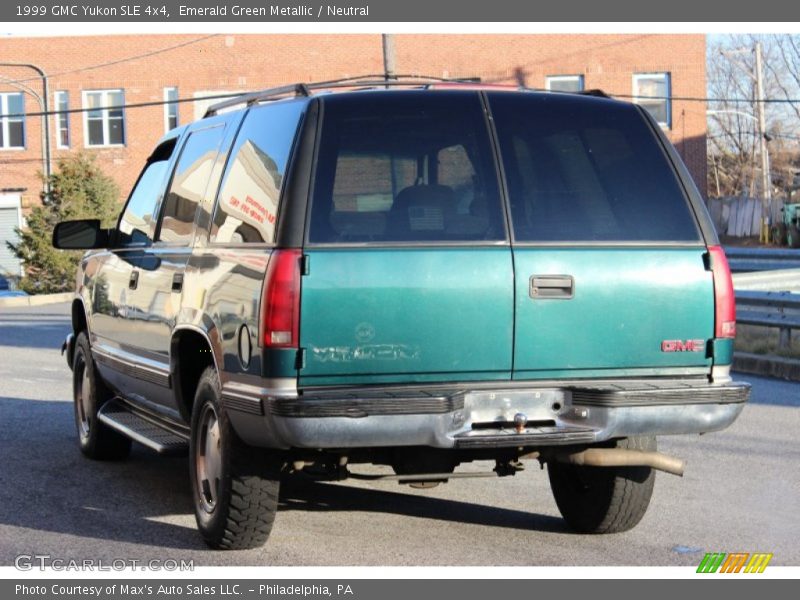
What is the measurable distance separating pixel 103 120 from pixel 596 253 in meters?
41.5

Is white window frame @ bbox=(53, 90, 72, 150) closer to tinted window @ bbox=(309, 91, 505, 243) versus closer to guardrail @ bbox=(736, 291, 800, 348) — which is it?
guardrail @ bbox=(736, 291, 800, 348)

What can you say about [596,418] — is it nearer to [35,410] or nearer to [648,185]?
[648,185]

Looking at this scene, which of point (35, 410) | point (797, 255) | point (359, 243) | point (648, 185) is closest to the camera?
point (359, 243)

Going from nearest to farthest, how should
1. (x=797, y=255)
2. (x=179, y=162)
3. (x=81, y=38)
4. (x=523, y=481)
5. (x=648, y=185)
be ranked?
(x=648, y=185)
(x=179, y=162)
(x=523, y=481)
(x=797, y=255)
(x=81, y=38)

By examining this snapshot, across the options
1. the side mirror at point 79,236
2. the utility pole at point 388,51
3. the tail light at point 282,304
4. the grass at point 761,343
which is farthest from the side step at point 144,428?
the utility pole at point 388,51

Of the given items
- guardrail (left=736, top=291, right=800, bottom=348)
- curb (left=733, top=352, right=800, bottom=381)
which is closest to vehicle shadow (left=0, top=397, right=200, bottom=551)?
Result: curb (left=733, top=352, right=800, bottom=381)

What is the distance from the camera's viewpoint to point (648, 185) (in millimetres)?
6465

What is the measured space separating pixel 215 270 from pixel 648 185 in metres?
2.08

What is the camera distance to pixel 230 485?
246 inches

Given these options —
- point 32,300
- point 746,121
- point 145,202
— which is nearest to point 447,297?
point 145,202

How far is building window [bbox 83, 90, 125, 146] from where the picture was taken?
45.8 meters

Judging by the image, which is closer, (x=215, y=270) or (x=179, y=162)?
(x=215, y=270)

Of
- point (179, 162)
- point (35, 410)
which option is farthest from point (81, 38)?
point (179, 162)

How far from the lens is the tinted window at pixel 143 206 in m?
8.27
